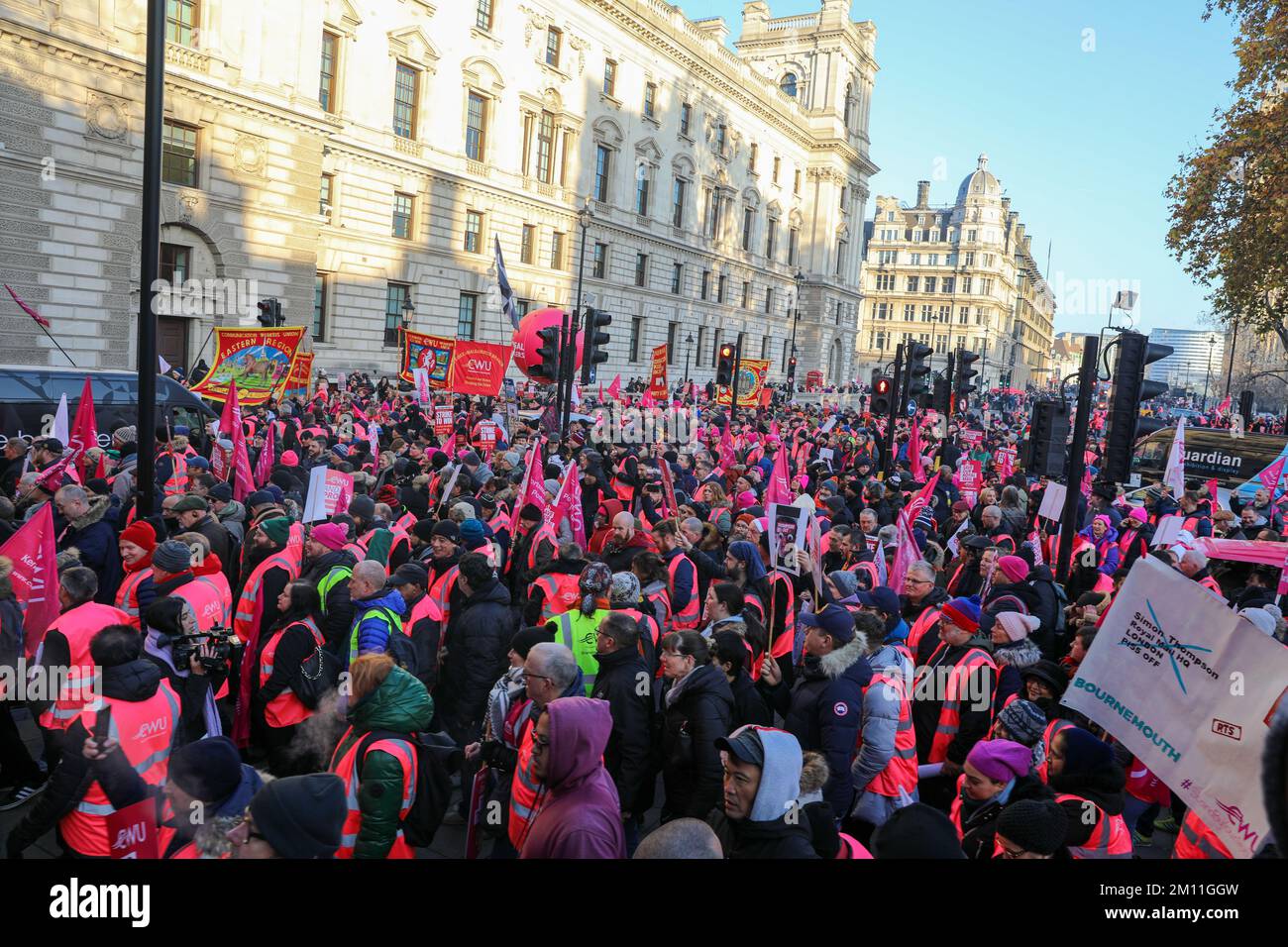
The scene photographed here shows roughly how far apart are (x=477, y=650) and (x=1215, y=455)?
23.4 metres

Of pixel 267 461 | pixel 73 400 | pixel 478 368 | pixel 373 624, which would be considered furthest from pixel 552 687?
pixel 478 368

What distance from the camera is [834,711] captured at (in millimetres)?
4242

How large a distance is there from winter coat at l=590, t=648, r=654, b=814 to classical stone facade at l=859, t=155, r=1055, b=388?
333 ft

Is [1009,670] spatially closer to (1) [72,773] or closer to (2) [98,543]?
(1) [72,773]

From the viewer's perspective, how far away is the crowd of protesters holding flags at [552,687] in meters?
2.98

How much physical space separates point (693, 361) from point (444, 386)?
38362 millimetres

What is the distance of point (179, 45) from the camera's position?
76.3 ft

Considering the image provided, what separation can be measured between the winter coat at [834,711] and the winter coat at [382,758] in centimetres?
182

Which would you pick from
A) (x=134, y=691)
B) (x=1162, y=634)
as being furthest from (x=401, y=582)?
(x=1162, y=634)

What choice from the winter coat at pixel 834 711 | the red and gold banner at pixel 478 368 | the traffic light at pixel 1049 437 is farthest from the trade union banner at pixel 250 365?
the winter coat at pixel 834 711

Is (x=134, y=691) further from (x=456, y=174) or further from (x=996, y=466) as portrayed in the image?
(x=456, y=174)

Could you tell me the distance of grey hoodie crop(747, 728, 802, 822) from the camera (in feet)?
9.32
